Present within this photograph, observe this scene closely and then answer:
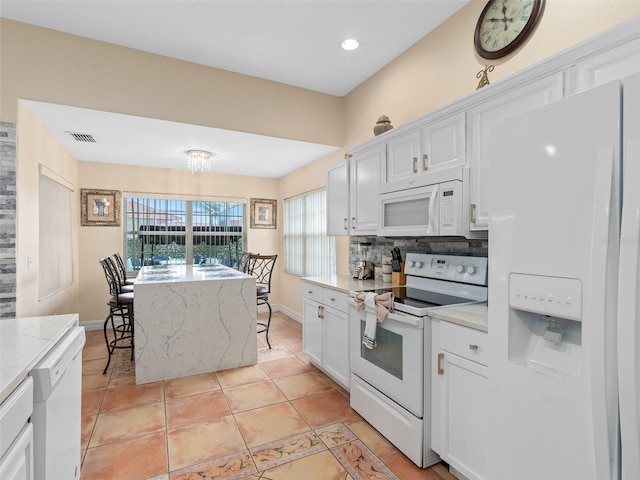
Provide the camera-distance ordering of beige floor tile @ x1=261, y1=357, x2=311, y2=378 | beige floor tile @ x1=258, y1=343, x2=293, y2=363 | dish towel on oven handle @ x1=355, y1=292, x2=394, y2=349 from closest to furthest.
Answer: dish towel on oven handle @ x1=355, y1=292, x2=394, y2=349, beige floor tile @ x1=261, y1=357, x2=311, y2=378, beige floor tile @ x1=258, y1=343, x2=293, y2=363

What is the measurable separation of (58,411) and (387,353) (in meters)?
1.69

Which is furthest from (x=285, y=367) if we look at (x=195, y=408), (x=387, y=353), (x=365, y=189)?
(x=365, y=189)

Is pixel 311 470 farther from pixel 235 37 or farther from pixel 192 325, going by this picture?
pixel 235 37

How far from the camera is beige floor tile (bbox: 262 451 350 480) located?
1.82m

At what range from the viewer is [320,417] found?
2404 millimetres

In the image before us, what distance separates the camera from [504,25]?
85.4 inches

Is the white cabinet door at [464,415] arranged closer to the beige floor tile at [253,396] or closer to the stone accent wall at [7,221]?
the beige floor tile at [253,396]

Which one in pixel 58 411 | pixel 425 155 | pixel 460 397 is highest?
pixel 425 155

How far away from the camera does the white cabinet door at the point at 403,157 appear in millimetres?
2350

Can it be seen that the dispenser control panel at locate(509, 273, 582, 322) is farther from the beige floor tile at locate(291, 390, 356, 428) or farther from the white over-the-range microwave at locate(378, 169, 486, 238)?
the beige floor tile at locate(291, 390, 356, 428)

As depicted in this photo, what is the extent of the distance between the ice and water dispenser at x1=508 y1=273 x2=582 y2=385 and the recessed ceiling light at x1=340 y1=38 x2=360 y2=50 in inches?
99.4

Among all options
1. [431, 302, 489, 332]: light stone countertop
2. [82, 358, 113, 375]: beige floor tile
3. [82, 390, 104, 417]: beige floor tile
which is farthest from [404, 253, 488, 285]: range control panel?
[82, 358, 113, 375]: beige floor tile

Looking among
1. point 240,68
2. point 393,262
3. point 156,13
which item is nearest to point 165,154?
point 240,68

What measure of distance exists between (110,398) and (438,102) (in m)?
3.60
